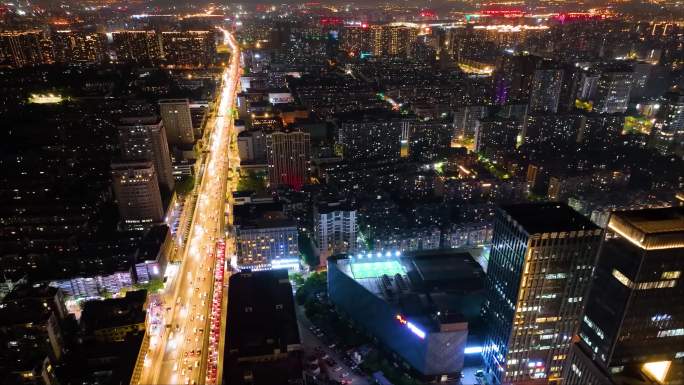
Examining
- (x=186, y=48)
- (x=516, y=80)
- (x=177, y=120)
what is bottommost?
(x=177, y=120)

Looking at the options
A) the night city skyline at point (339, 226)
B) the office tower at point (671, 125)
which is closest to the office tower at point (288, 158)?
the night city skyline at point (339, 226)

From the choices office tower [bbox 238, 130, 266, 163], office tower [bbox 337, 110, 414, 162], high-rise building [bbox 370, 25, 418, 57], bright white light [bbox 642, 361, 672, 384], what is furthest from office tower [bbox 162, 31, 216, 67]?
bright white light [bbox 642, 361, 672, 384]

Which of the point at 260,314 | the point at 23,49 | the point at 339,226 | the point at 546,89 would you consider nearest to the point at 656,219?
the point at 260,314

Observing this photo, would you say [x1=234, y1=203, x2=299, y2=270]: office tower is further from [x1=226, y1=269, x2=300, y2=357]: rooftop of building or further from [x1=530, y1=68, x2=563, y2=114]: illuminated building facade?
[x1=530, y1=68, x2=563, y2=114]: illuminated building facade

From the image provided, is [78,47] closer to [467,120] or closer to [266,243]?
[467,120]

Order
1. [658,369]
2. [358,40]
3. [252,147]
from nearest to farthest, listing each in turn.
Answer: [658,369]
[252,147]
[358,40]

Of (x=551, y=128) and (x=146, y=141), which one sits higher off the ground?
(x=146, y=141)

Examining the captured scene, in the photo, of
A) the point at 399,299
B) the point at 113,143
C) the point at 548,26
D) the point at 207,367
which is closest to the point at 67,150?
the point at 113,143
